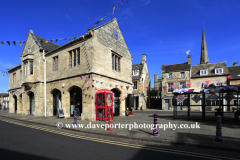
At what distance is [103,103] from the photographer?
12.7 metres

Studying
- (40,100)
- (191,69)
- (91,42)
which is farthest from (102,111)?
(191,69)

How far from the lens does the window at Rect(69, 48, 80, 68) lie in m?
14.7

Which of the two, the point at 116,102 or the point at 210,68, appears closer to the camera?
the point at 116,102

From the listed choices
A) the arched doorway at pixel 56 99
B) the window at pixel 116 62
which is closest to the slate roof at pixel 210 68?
the window at pixel 116 62

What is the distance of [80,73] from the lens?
1406cm

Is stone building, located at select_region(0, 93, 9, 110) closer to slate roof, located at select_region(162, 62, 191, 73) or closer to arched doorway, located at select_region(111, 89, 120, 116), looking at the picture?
arched doorway, located at select_region(111, 89, 120, 116)

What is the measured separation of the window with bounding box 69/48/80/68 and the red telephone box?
4031 mm

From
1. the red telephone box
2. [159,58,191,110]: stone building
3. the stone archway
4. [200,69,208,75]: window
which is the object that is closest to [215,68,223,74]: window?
[200,69,208,75]: window

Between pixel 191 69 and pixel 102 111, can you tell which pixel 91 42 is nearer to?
pixel 102 111

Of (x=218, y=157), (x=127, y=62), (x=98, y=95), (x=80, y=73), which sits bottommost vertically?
(x=218, y=157)

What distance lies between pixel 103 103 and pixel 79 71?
3908 mm

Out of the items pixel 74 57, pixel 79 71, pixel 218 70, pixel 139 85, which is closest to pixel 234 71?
pixel 218 70

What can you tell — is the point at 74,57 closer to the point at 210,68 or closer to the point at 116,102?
the point at 116,102

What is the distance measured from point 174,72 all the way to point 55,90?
25.4 m
